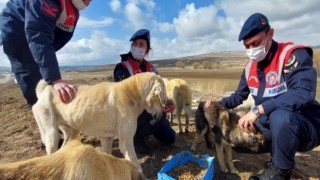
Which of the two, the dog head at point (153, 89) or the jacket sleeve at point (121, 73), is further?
the jacket sleeve at point (121, 73)

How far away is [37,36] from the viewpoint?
443 cm

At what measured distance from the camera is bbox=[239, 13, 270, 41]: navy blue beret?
451 cm

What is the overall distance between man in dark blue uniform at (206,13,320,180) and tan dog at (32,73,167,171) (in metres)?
1.50

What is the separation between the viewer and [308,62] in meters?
4.24

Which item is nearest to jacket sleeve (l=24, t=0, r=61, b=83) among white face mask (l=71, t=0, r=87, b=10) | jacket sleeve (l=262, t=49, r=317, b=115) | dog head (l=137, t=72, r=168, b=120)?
white face mask (l=71, t=0, r=87, b=10)

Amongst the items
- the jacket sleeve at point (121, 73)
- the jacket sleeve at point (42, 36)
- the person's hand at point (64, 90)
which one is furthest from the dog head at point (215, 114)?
the jacket sleeve at point (42, 36)

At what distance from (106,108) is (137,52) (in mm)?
1769

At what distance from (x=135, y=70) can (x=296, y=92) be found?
320 cm

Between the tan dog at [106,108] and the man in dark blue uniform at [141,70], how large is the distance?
1.13m

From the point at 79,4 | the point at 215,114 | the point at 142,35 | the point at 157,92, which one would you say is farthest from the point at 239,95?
the point at 79,4

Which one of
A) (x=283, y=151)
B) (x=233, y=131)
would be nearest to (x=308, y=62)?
(x=283, y=151)

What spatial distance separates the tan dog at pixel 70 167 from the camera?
6.92 ft

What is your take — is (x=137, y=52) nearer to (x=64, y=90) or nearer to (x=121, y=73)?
(x=121, y=73)

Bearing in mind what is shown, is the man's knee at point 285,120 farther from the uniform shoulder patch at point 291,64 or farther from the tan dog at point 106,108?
the tan dog at point 106,108
